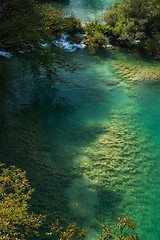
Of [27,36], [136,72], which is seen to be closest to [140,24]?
[136,72]

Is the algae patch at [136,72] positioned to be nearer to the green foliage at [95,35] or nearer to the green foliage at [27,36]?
the green foliage at [95,35]

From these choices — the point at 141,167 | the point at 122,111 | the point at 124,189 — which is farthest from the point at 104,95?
the point at 124,189

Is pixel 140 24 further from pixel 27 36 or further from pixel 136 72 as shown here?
pixel 27 36

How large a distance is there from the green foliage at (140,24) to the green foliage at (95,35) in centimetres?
121

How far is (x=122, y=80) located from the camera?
63.8ft

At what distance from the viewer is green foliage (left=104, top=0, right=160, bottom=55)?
2411 cm

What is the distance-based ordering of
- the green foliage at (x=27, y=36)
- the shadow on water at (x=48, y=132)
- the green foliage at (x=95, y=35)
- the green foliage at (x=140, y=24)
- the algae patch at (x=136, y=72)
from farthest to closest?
1. the green foliage at (x=95, y=35)
2. the green foliage at (x=140, y=24)
3. the algae patch at (x=136, y=72)
4. the green foliage at (x=27, y=36)
5. the shadow on water at (x=48, y=132)

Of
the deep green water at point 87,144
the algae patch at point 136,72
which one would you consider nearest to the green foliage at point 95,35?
the algae patch at point 136,72

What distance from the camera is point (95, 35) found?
970 inches

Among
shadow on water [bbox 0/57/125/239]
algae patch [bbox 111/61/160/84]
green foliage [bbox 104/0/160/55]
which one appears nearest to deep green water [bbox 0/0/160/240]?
shadow on water [bbox 0/57/125/239]

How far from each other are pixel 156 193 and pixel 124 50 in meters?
17.9

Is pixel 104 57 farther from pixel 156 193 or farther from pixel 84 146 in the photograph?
pixel 156 193

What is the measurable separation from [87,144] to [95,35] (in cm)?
1566

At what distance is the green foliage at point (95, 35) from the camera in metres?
24.7
